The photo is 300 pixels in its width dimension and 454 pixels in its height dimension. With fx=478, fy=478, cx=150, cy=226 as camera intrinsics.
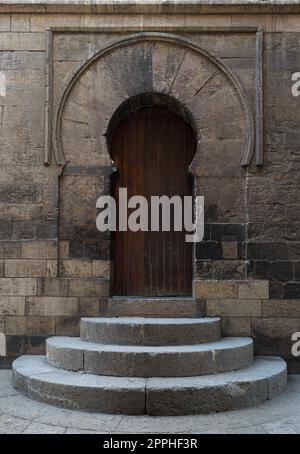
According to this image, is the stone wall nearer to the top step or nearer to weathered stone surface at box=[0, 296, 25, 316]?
weathered stone surface at box=[0, 296, 25, 316]

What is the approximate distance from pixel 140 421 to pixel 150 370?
1.94 feet

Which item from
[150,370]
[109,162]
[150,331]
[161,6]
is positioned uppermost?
[161,6]

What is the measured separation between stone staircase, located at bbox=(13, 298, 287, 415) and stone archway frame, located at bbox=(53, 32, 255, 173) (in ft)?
6.87

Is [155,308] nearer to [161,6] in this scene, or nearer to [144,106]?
[144,106]

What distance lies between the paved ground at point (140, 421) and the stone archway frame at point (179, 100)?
2.95 metres

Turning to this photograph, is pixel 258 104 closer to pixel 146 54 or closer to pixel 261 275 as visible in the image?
pixel 146 54

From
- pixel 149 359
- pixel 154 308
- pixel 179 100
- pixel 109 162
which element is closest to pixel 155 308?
pixel 154 308

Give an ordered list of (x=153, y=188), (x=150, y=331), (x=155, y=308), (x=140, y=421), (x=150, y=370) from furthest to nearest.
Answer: (x=153, y=188) → (x=155, y=308) → (x=150, y=331) → (x=150, y=370) → (x=140, y=421)

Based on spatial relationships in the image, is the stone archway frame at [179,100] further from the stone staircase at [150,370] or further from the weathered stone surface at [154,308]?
the stone staircase at [150,370]

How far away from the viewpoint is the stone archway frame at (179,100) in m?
6.07

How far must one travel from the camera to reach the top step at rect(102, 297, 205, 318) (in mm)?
5887

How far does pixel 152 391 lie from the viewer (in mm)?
4379


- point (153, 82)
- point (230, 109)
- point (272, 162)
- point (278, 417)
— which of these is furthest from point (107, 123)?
point (278, 417)
